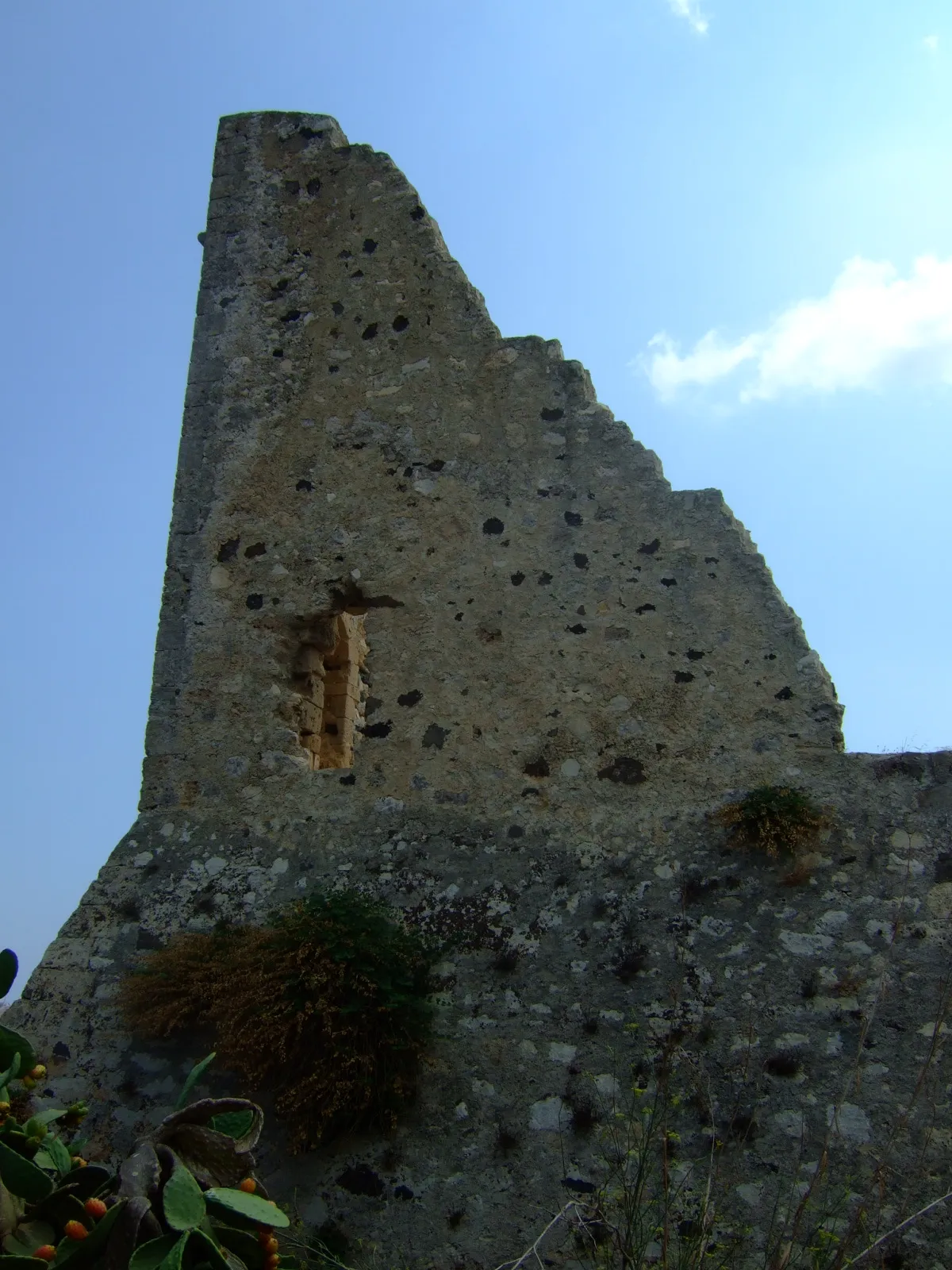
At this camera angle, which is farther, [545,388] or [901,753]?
[545,388]

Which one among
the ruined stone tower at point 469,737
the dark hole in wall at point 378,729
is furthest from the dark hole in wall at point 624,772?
the dark hole in wall at point 378,729

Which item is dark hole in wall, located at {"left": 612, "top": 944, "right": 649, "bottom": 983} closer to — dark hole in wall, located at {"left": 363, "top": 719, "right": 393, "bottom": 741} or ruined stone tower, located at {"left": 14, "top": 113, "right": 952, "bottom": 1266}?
ruined stone tower, located at {"left": 14, "top": 113, "right": 952, "bottom": 1266}

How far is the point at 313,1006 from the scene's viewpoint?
4.37m

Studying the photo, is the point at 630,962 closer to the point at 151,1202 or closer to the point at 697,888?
the point at 697,888

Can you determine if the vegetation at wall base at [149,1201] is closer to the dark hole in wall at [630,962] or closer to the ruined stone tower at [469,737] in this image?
the ruined stone tower at [469,737]

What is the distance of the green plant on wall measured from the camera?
4277 mm

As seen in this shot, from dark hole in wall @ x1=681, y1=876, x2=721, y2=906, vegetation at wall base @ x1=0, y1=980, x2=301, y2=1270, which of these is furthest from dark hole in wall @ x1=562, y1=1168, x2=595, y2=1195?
dark hole in wall @ x1=681, y1=876, x2=721, y2=906

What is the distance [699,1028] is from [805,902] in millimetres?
699

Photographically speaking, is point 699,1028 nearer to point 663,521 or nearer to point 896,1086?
point 896,1086

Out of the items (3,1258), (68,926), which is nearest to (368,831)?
(68,926)

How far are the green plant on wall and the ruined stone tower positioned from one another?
0.17 metres

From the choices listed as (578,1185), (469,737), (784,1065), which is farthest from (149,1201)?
(469,737)

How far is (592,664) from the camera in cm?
537

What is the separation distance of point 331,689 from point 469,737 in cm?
217
